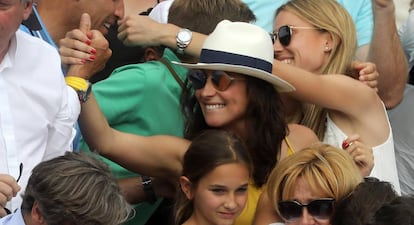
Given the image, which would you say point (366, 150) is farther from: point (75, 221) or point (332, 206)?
point (75, 221)

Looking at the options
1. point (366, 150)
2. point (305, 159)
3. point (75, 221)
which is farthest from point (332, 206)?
point (75, 221)

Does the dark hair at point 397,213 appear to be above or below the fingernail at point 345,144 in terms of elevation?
above

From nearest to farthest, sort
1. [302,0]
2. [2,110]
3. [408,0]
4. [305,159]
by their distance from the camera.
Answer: [2,110] < [305,159] < [302,0] < [408,0]

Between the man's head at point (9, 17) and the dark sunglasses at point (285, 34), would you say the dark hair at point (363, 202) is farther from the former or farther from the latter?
the man's head at point (9, 17)

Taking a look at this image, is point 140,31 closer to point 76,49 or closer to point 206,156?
point 76,49

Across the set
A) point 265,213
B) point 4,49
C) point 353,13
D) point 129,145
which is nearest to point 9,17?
point 4,49

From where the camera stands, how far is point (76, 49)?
373cm

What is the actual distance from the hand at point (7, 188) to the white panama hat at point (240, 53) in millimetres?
960

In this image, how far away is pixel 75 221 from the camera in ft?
9.15

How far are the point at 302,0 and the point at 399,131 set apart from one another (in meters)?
1.15

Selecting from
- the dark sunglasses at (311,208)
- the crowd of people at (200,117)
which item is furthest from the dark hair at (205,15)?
the dark sunglasses at (311,208)

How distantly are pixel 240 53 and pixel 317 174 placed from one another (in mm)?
563

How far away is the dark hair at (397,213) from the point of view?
9.37 feet

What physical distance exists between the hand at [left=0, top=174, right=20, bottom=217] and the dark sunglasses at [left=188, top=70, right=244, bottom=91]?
96 centimetres
